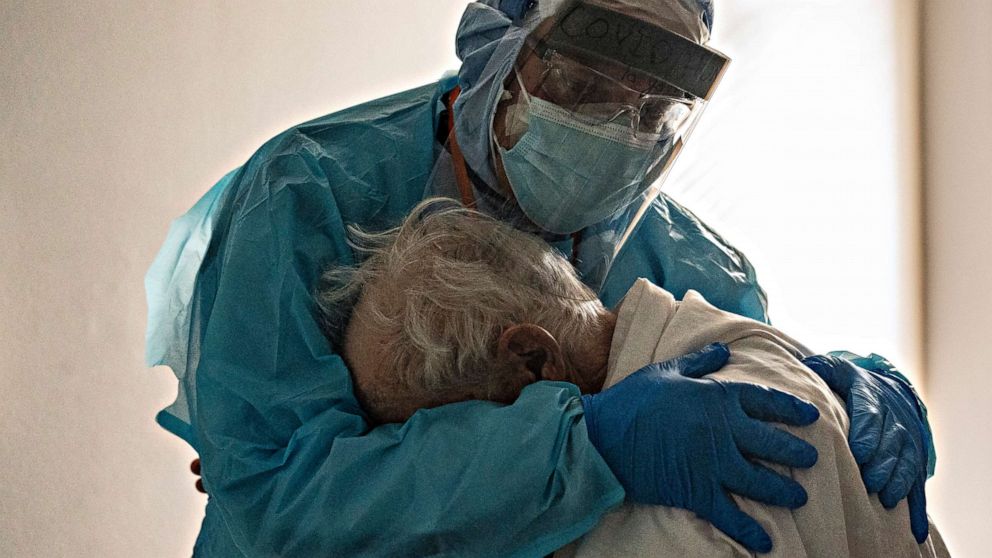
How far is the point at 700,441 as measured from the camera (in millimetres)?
960

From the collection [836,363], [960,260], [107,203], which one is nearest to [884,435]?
[836,363]

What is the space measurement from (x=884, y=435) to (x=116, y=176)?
4.86ft

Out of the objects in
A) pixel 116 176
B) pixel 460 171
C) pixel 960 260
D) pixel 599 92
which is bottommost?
pixel 960 260

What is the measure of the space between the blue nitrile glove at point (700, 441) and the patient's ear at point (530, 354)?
0.17 ft

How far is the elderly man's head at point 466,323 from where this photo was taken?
1.02 metres

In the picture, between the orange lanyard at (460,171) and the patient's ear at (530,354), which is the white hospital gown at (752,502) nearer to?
the patient's ear at (530,354)

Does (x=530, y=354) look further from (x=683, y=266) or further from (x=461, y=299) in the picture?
(x=683, y=266)

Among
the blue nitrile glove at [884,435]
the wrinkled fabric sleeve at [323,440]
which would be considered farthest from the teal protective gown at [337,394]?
the blue nitrile glove at [884,435]

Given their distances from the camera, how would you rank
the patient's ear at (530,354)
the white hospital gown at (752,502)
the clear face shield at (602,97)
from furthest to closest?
the clear face shield at (602,97) → the patient's ear at (530,354) → the white hospital gown at (752,502)

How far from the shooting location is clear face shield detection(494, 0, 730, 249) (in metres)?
1.18

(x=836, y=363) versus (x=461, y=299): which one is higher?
(x=461, y=299)

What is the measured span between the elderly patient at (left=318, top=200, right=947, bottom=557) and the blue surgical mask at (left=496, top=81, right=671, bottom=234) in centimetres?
18

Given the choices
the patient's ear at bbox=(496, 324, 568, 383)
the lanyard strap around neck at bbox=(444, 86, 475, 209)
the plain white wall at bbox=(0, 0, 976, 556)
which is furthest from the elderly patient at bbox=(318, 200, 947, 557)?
the plain white wall at bbox=(0, 0, 976, 556)

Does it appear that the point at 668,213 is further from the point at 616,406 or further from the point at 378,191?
the point at 616,406
